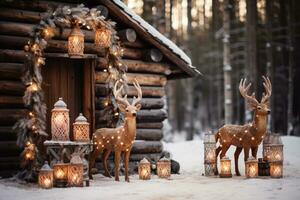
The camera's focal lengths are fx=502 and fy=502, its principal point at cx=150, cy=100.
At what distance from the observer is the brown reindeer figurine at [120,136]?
11.5 meters

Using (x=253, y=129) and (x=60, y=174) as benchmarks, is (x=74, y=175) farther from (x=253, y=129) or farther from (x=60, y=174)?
(x=253, y=129)

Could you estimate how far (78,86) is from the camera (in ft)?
44.3

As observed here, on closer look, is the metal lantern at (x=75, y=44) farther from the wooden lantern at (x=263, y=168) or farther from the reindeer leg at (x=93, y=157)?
the wooden lantern at (x=263, y=168)

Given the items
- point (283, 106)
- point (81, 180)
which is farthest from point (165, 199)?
point (283, 106)

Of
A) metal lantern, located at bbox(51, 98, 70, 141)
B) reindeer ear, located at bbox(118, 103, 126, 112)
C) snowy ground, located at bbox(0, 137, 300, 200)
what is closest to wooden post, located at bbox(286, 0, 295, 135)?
snowy ground, located at bbox(0, 137, 300, 200)

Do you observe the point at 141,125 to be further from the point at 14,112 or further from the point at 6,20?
the point at 6,20

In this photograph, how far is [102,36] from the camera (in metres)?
12.6

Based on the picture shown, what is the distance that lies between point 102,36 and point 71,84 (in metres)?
1.71

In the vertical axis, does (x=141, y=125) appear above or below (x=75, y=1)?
below

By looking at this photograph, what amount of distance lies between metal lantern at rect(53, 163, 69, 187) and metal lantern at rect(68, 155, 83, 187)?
101mm

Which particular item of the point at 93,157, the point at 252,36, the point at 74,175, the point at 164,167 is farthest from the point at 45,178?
the point at 252,36

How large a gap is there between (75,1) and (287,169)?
718 centimetres

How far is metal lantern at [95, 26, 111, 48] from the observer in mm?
12539

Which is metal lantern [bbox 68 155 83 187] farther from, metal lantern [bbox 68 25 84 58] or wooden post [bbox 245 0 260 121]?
wooden post [bbox 245 0 260 121]
